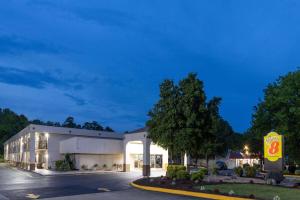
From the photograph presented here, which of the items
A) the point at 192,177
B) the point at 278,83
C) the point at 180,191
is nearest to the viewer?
the point at 180,191

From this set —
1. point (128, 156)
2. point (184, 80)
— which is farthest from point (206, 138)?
point (128, 156)

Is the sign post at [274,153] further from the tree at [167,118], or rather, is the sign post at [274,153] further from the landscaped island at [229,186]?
the tree at [167,118]

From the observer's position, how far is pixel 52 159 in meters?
52.2

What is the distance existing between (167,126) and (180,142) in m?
1.58

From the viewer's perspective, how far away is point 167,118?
2962 centimetres

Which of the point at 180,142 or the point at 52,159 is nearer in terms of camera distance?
the point at 180,142

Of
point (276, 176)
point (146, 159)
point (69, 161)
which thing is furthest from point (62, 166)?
point (276, 176)

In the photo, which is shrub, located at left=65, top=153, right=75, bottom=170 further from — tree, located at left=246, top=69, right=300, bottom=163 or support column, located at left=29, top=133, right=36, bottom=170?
tree, located at left=246, top=69, right=300, bottom=163

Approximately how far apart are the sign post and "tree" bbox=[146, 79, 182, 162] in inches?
295

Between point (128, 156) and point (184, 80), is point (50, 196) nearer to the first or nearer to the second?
point (184, 80)

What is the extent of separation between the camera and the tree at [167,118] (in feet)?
96.7

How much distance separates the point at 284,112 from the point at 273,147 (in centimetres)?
1437

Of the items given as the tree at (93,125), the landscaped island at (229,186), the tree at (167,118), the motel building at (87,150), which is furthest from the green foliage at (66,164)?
the tree at (93,125)

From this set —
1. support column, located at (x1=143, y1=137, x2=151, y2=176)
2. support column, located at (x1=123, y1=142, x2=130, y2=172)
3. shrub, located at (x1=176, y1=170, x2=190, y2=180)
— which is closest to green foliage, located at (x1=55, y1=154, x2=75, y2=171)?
support column, located at (x1=123, y1=142, x2=130, y2=172)
